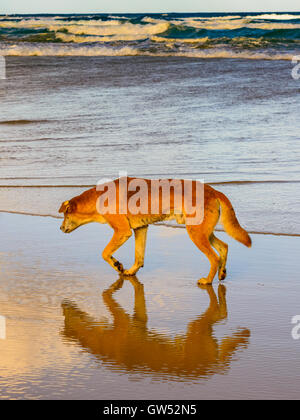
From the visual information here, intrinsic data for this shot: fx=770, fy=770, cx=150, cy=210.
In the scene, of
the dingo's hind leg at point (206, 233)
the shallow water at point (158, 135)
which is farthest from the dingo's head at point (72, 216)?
the shallow water at point (158, 135)

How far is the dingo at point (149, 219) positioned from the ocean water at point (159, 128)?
1431 millimetres

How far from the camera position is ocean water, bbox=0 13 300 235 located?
998 cm

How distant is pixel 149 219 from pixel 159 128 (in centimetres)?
866

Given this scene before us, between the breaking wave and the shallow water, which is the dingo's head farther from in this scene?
the breaking wave

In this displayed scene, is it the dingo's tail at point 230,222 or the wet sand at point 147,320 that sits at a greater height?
the dingo's tail at point 230,222

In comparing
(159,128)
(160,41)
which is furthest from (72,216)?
→ (160,41)

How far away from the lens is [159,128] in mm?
15242

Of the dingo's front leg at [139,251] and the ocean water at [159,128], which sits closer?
the dingo's front leg at [139,251]

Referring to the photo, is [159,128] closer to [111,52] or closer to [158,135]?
[158,135]

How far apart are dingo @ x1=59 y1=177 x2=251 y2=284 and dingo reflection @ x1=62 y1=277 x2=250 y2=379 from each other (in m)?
0.76

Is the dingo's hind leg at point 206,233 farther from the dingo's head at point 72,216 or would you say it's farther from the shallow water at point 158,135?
the shallow water at point 158,135

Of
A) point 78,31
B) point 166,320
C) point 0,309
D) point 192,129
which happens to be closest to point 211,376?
point 166,320

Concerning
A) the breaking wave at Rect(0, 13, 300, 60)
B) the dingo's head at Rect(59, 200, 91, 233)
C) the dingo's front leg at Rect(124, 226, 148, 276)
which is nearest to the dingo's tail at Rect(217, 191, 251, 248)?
the dingo's front leg at Rect(124, 226, 148, 276)

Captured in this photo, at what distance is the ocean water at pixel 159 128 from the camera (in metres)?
9.98
